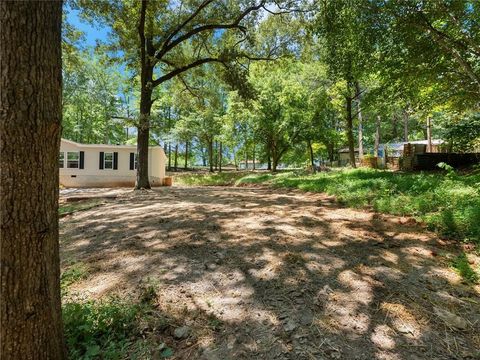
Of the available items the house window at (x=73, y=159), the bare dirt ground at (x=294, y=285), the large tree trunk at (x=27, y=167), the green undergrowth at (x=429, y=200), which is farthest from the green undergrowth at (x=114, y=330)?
the house window at (x=73, y=159)

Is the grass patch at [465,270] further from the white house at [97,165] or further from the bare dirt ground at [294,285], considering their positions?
the white house at [97,165]

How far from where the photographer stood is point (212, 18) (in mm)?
11055

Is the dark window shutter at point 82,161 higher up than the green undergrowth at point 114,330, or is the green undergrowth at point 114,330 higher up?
the dark window shutter at point 82,161

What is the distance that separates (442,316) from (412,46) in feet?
28.1

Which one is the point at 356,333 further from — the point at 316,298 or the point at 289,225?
the point at 289,225

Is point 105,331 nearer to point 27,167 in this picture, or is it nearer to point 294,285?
point 27,167

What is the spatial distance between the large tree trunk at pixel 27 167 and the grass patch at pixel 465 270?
11.5ft

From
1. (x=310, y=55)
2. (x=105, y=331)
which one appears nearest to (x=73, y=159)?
(x=310, y=55)

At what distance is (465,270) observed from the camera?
2.85m

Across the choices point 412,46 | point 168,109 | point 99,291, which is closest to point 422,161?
point 412,46

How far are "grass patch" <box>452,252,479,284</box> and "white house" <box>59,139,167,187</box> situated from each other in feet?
54.3

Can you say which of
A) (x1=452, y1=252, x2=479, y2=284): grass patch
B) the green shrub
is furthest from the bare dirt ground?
the green shrub

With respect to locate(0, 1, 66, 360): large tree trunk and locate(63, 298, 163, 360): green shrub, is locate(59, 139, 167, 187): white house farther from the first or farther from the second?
locate(0, 1, 66, 360): large tree trunk

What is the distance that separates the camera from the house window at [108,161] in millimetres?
17016
